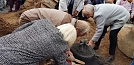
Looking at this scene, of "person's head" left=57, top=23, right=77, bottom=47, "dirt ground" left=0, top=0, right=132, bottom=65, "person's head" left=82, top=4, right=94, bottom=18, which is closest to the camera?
"person's head" left=57, top=23, right=77, bottom=47

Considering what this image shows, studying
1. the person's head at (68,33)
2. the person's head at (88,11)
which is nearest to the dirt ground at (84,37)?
the person's head at (88,11)

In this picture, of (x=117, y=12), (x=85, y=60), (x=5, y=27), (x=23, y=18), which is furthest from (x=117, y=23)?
(x=5, y=27)

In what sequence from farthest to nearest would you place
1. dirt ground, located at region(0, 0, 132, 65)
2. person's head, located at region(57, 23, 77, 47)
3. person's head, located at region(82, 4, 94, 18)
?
dirt ground, located at region(0, 0, 132, 65) < person's head, located at region(82, 4, 94, 18) < person's head, located at region(57, 23, 77, 47)

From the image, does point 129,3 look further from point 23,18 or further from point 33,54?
point 33,54

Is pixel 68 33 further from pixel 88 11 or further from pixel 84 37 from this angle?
pixel 84 37

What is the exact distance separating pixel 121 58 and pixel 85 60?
1488mm

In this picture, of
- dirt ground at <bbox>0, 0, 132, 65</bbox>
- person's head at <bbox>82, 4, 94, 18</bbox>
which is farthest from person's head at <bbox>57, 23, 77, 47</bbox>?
dirt ground at <bbox>0, 0, 132, 65</bbox>

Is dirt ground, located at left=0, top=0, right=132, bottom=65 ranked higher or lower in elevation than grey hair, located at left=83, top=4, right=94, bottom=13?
lower

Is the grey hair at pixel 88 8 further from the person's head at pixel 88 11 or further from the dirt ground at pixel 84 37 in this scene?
the dirt ground at pixel 84 37

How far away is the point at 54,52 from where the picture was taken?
6.21 ft

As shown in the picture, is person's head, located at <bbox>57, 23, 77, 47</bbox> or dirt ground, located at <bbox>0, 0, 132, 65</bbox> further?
dirt ground, located at <bbox>0, 0, 132, 65</bbox>

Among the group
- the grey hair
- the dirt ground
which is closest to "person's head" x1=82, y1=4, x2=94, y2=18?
the grey hair

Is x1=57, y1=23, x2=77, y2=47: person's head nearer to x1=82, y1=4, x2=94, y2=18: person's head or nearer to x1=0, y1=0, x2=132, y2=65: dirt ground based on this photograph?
x1=82, y1=4, x2=94, y2=18: person's head

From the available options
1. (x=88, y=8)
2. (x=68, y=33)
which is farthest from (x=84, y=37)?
(x=68, y=33)
